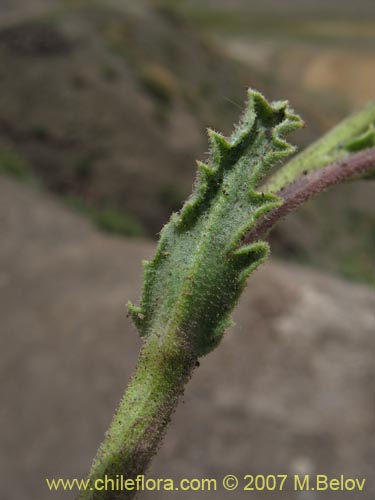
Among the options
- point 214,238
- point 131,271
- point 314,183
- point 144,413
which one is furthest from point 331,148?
point 131,271

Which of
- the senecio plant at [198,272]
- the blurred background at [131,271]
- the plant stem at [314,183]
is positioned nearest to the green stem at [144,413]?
the senecio plant at [198,272]

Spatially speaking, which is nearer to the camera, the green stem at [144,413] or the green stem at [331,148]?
the green stem at [144,413]

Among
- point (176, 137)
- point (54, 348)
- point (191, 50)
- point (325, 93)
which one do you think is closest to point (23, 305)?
point (54, 348)

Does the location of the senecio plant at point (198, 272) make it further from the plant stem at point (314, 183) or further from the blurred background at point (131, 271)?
the blurred background at point (131, 271)

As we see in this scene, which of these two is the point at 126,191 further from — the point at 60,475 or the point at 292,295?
the point at 60,475

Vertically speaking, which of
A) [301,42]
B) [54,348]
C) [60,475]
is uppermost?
[301,42]

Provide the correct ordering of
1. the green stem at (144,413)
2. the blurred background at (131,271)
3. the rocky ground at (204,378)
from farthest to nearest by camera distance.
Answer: the blurred background at (131,271) → the rocky ground at (204,378) → the green stem at (144,413)
